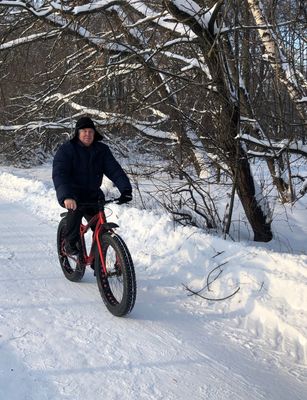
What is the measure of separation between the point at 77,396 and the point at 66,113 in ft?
36.2

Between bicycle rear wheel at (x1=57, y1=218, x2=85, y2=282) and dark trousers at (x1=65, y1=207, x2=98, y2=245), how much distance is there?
0.20 metres

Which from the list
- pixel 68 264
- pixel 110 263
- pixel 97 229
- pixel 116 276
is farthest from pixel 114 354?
pixel 68 264

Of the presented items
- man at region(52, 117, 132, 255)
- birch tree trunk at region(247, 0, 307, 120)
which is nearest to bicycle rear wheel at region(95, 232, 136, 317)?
man at region(52, 117, 132, 255)

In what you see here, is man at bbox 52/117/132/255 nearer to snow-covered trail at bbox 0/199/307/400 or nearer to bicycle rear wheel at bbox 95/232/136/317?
bicycle rear wheel at bbox 95/232/136/317

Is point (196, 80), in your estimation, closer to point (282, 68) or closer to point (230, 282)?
point (282, 68)

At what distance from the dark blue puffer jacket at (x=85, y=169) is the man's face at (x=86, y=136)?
0.06 meters

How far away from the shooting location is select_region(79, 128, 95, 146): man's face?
16.0ft

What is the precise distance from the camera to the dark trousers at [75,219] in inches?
201

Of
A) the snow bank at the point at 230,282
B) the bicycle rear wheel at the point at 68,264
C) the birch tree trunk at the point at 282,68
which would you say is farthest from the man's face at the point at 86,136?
the birch tree trunk at the point at 282,68

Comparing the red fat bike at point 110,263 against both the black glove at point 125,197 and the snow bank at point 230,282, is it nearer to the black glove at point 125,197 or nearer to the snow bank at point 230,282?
the black glove at point 125,197

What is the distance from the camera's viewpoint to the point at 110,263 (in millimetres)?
4641

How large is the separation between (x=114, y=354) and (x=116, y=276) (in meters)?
0.92

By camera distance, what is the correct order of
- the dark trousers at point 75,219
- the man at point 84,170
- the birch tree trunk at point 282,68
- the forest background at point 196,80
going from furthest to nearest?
the forest background at point 196,80 < the birch tree trunk at point 282,68 < the dark trousers at point 75,219 < the man at point 84,170

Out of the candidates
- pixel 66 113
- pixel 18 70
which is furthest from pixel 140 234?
pixel 66 113
